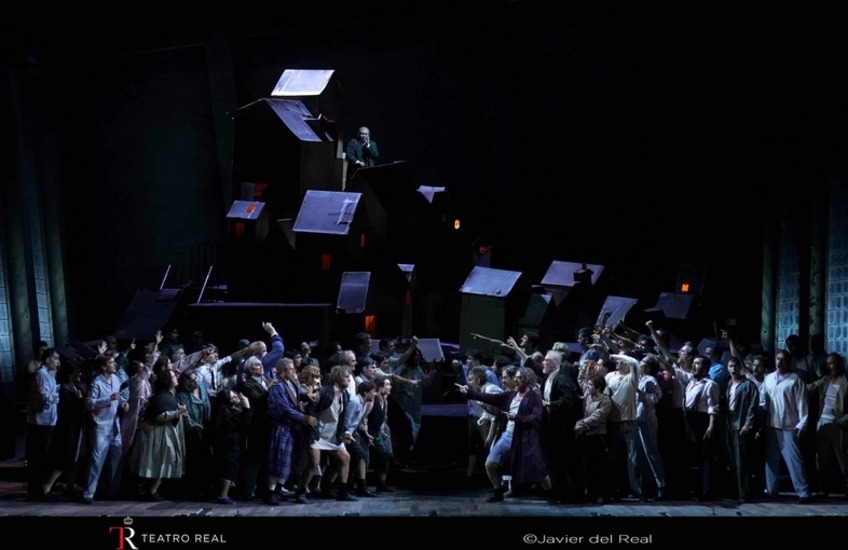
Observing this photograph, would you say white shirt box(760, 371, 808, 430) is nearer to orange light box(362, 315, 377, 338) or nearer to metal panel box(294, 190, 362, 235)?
orange light box(362, 315, 377, 338)

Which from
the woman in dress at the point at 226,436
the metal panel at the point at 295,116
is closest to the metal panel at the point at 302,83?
the metal panel at the point at 295,116

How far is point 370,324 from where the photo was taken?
1584 centimetres

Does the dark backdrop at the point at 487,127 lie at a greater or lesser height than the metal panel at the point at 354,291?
greater

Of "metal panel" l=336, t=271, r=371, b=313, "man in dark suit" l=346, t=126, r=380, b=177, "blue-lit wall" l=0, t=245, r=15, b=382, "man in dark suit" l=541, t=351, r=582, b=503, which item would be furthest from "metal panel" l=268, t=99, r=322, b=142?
"man in dark suit" l=541, t=351, r=582, b=503

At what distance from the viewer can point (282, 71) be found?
789 inches

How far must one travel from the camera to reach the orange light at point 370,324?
51.3 feet

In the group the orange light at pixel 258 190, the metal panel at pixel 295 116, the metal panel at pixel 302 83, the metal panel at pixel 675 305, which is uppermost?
the metal panel at pixel 302 83

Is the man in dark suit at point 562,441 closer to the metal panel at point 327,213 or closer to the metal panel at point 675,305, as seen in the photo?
the metal panel at point 327,213

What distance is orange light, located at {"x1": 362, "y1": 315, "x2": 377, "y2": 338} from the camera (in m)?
15.6

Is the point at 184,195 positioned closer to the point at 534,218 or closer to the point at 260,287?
the point at 260,287

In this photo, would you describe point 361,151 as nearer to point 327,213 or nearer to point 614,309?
point 327,213

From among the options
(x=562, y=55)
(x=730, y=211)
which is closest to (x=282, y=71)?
(x=562, y=55)

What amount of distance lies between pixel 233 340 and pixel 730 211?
9.43 meters

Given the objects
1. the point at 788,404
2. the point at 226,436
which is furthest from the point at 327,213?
the point at 788,404
